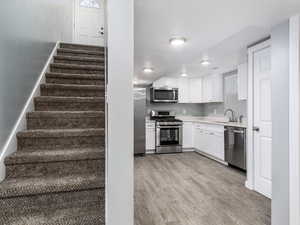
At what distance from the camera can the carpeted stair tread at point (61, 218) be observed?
1162mm

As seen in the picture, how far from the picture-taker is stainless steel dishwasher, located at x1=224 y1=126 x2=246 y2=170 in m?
3.33

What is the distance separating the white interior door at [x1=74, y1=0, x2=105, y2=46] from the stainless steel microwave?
6.88ft

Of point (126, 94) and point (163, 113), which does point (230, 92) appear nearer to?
point (163, 113)

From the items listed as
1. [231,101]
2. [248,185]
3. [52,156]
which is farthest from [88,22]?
[248,185]

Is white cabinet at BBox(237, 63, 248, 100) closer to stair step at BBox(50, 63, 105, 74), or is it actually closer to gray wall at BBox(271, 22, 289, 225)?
gray wall at BBox(271, 22, 289, 225)

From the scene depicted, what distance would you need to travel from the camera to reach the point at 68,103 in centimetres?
203

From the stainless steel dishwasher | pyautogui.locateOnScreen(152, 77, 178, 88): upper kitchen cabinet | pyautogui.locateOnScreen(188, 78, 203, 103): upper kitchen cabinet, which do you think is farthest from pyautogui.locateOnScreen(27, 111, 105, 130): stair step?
pyautogui.locateOnScreen(188, 78, 203, 103): upper kitchen cabinet

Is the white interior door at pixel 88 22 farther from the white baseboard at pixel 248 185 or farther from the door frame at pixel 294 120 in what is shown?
the white baseboard at pixel 248 185

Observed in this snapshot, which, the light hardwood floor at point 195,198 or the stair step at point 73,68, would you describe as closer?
the light hardwood floor at point 195,198

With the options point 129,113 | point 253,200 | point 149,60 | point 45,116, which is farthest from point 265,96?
point 45,116

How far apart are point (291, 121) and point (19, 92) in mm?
2561

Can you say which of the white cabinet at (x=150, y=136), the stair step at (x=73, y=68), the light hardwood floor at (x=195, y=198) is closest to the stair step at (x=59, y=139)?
the light hardwood floor at (x=195, y=198)

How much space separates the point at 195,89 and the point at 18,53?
474cm

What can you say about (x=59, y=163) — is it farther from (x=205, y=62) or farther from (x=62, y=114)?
(x=205, y=62)
